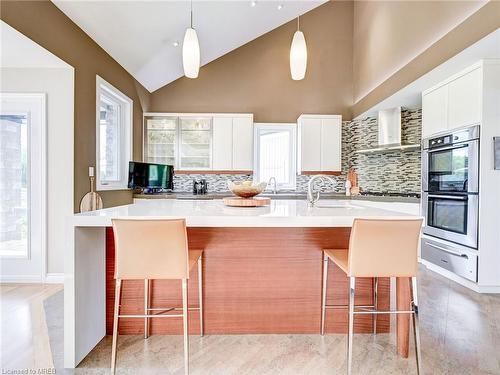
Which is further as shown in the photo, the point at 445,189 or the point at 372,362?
the point at 445,189

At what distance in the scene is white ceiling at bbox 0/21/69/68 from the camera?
224 centimetres

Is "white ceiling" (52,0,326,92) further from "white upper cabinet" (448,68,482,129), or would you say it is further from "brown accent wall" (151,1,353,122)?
"white upper cabinet" (448,68,482,129)

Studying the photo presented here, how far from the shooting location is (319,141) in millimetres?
5059

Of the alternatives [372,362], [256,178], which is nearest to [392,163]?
[256,178]

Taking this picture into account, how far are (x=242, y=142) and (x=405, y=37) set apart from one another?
2707 millimetres

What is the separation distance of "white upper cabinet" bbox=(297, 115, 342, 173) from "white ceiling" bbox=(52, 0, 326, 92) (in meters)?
1.72

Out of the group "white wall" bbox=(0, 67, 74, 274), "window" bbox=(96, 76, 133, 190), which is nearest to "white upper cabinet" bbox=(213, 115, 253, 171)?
"window" bbox=(96, 76, 133, 190)

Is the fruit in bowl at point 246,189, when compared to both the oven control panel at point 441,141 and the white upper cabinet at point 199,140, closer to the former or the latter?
the oven control panel at point 441,141

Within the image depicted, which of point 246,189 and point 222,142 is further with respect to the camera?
point 222,142

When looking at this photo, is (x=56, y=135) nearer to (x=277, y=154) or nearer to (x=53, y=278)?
(x=53, y=278)

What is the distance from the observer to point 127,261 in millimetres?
1601

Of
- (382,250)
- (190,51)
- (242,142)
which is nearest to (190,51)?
(190,51)

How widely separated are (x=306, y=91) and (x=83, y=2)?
3.69 meters

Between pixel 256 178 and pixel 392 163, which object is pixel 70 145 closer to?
pixel 256 178
